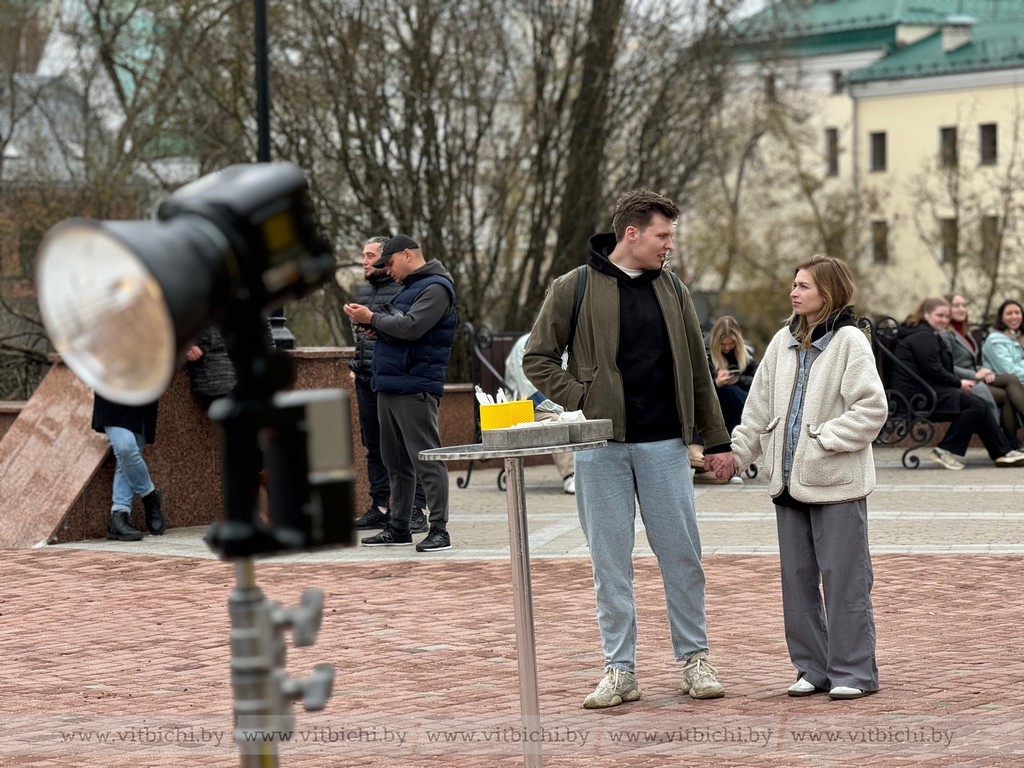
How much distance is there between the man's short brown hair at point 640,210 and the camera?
7.18m

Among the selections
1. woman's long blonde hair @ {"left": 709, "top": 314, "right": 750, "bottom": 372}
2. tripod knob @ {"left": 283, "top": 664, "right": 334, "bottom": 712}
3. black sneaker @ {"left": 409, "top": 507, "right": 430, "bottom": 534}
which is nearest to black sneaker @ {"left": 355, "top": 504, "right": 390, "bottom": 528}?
black sneaker @ {"left": 409, "top": 507, "right": 430, "bottom": 534}

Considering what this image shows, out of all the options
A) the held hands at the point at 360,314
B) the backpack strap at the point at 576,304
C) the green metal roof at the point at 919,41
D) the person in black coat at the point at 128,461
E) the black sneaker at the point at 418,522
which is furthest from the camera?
the green metal roof at the point at 919,41

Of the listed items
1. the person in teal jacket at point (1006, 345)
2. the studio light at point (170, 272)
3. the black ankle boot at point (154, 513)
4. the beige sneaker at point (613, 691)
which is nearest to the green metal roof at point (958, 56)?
the person in teal jacket at point (1006, 345)

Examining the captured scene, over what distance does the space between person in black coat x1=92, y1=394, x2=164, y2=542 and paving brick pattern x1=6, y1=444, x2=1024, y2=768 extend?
52cm

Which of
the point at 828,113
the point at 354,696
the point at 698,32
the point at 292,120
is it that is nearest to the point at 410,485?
the point at 354,696

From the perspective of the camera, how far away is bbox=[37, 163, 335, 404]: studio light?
3189 millimetres

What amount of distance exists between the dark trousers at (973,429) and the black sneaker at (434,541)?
649 centimetres

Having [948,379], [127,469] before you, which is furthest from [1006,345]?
[127,469]

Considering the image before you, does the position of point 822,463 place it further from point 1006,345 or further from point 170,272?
point 1006,345

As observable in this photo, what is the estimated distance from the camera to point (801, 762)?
6.06m

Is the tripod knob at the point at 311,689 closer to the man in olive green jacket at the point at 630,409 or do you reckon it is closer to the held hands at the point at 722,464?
the man in olive green jacket at the point at 630,409

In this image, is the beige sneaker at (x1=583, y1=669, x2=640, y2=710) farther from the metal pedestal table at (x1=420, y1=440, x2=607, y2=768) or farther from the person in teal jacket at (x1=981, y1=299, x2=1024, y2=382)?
the person in teal jacket at (x1=981, y1=299, x2=1024, y2=382)

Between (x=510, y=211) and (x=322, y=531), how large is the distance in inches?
855

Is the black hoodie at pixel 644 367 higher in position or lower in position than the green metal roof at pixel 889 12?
lower
